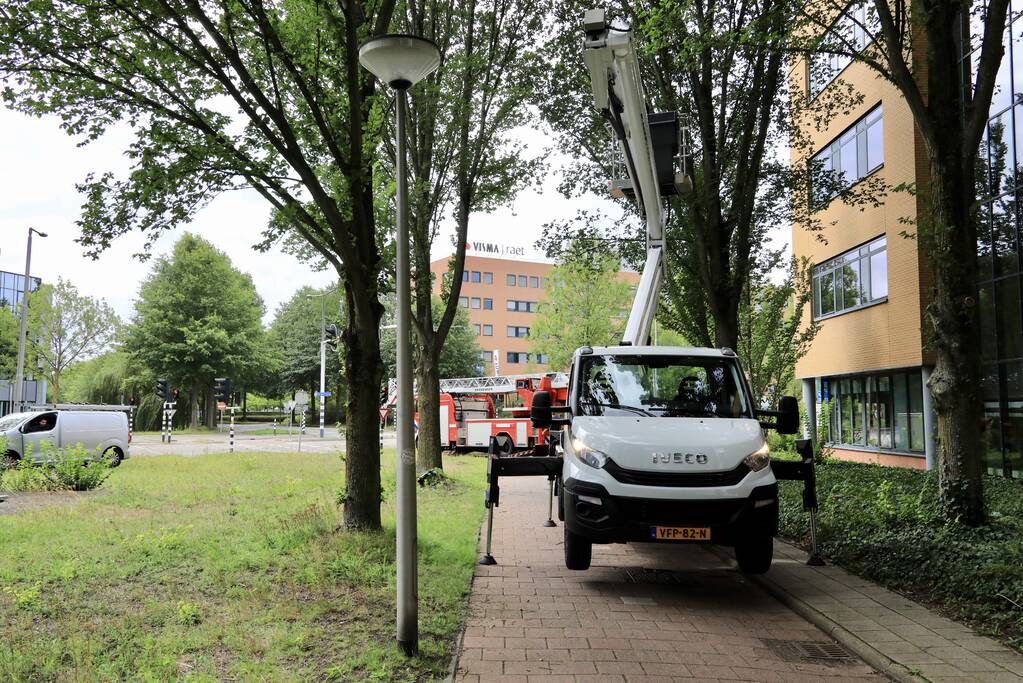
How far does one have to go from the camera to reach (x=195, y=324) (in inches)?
1810

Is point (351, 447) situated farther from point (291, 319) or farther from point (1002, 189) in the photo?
point (291, 319)

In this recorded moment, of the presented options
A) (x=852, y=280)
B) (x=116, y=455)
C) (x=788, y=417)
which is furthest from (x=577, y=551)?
(x=852, y=280)

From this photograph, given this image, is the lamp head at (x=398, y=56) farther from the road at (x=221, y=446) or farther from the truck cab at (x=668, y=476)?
the road at (x=221, y=446)

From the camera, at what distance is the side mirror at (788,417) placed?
24.6ft

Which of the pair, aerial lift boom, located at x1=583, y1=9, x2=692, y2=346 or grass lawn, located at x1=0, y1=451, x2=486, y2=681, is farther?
aerial lift boom, located at x1=583, y1=9, x2=692, y2=346

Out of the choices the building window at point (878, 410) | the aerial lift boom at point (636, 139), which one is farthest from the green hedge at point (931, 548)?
the building window at point (878, 410)

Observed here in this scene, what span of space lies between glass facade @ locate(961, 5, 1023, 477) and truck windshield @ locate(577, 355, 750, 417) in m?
10.7

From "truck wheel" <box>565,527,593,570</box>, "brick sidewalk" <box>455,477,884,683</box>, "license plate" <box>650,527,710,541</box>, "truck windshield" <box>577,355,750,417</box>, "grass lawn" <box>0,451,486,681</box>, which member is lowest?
A: "brick sidewalk" <box>455,477,884,683</box>

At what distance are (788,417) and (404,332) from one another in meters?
4.19

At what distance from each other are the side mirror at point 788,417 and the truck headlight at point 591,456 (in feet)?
6.16

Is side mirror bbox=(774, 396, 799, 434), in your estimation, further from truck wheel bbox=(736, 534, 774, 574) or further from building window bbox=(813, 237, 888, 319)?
building window bbox=(813, 237, 888, 319)

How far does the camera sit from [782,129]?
674 inches

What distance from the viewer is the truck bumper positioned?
662 centimetres

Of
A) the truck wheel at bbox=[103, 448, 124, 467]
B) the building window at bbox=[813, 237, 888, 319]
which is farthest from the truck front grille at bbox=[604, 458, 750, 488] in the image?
the truck wheel at bbox=[103, 448, 124, 467]
